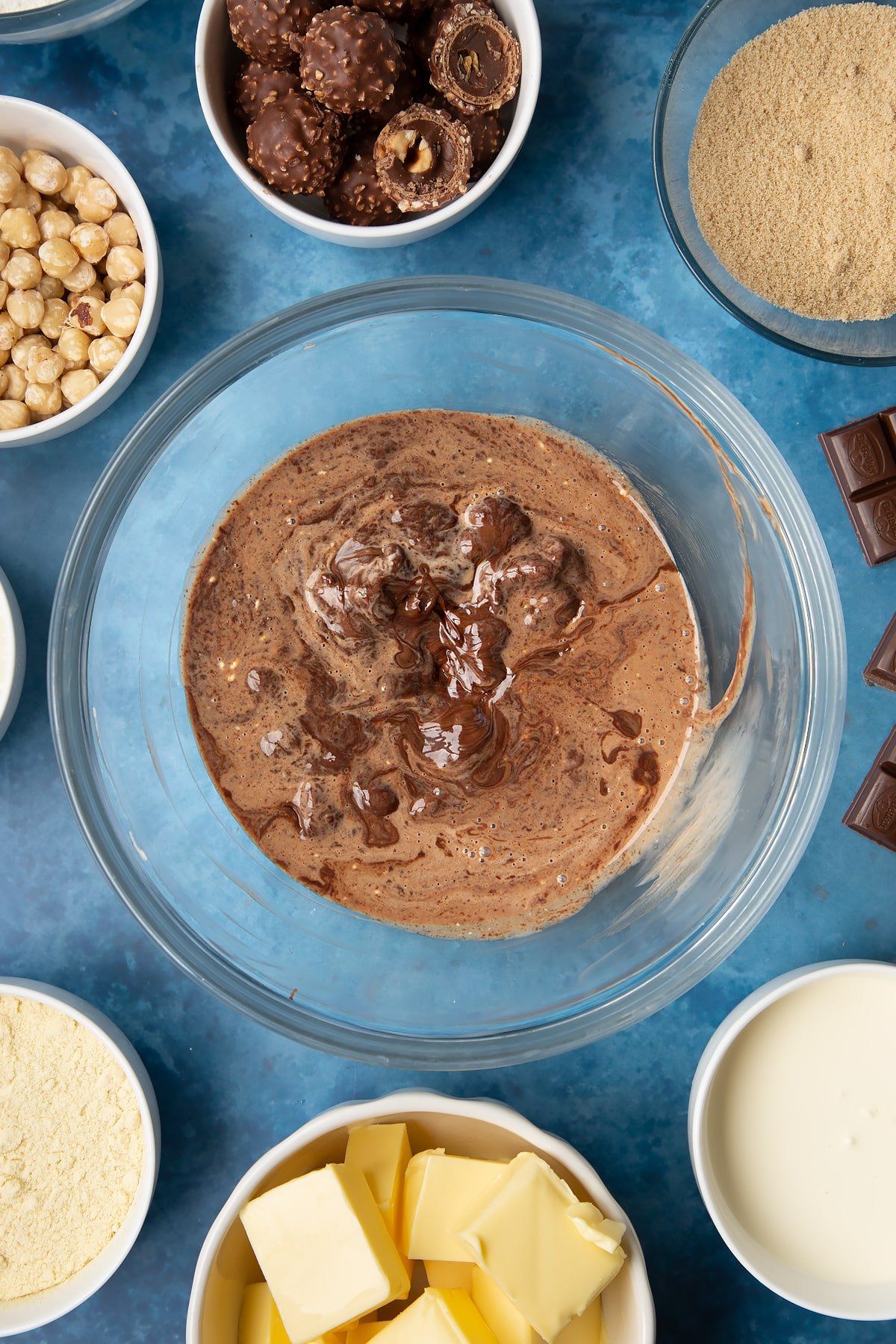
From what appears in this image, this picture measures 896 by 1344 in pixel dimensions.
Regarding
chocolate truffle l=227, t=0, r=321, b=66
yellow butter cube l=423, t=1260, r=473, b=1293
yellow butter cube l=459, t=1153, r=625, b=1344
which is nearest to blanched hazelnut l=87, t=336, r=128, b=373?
chocolate truffle l=227, t=0, r=321, b=66

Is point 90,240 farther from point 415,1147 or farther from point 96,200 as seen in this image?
point 415,1147

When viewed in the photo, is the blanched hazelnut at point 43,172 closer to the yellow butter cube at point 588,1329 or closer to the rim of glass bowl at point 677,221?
the rim of glass bowl at point 677,221

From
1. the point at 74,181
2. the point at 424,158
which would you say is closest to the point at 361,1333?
the point at 424,158

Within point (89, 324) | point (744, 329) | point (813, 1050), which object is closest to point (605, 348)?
point (744, 329)

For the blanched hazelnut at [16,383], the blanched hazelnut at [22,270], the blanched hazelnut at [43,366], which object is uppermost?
the blanched hazelnut at [22,270]

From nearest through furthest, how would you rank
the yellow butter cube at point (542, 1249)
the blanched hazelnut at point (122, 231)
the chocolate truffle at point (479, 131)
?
the yellow butter cube at point (542, 1249) < the chocolate truffle at point (479, 131) < the blanched hazelnut at point (122, 231)

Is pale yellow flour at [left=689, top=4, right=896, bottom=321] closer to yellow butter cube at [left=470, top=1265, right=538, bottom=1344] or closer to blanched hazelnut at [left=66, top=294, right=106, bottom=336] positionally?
blanched hazelnut at [left=66, top=294, right=106, bottom=336]

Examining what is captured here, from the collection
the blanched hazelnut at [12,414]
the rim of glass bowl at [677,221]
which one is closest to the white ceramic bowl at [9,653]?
the blanched hazelnut at [12,414]
